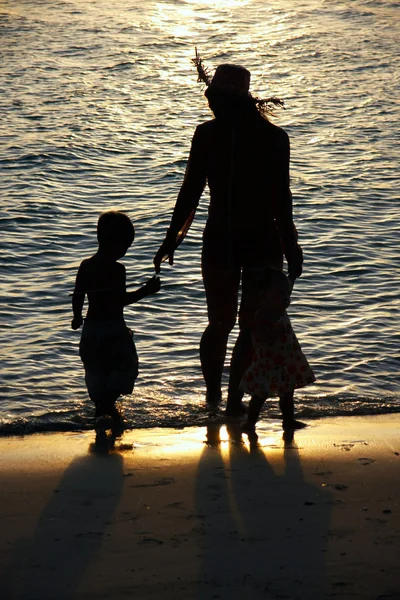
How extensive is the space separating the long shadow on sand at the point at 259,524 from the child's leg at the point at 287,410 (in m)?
0.30

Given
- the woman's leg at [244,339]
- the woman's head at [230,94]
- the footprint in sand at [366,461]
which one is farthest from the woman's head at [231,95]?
the footprint in sand at [366,461]

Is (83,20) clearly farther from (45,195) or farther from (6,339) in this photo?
(6,339)

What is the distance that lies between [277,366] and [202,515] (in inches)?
51.2

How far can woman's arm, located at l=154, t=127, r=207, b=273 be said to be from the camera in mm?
5520

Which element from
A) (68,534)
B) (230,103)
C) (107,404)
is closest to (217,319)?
(107,404)

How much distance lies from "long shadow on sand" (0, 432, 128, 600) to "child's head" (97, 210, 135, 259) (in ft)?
3.57

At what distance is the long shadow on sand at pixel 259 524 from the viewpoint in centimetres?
366

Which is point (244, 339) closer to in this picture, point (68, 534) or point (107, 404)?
point (107, 404)

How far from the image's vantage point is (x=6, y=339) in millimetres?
7121

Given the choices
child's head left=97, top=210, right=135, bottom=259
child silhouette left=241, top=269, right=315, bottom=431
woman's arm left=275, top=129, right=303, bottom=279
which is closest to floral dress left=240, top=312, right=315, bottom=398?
child silhouette left=241, top=269, right=315, bottom=431

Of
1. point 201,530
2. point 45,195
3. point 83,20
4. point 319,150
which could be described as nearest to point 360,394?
point 201,530

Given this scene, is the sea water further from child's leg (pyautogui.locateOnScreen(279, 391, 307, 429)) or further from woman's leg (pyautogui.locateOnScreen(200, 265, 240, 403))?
child's leg (pyautogui.locateOnScreen(279, 391, 307, 429))

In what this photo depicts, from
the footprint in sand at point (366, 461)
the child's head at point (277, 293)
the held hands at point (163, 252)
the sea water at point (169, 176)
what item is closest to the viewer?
the footprint in sand at point (366, 461)

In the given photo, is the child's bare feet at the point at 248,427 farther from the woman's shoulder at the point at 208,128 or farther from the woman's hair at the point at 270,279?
the woman's shoulder at the point at 208,128
